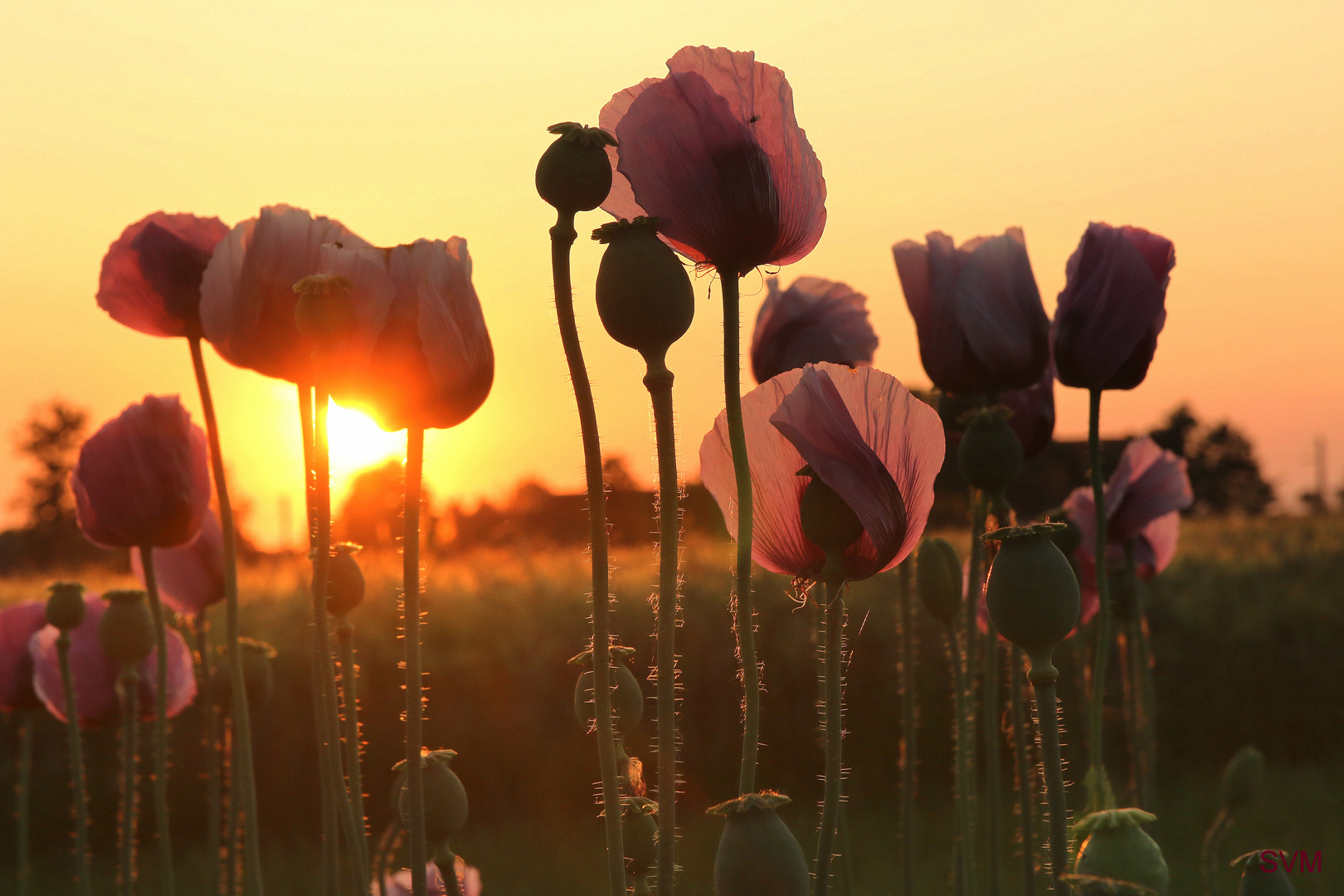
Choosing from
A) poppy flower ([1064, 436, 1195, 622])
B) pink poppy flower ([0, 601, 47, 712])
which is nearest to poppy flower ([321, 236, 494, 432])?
poppy flower ([1064, 436, 1195, 622])

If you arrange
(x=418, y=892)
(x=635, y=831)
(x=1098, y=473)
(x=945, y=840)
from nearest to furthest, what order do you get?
(x=418, y=892)
(x=635, y=831)
(x=1098, y=473)
(x=945, y=840)

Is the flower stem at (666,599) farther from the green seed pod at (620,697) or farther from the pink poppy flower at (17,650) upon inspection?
the pink poppy flower at (17,650)

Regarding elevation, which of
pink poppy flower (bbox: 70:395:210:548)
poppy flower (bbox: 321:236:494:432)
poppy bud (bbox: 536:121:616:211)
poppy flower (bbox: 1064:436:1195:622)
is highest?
poppy bud (bbox: 536:121:616:211)

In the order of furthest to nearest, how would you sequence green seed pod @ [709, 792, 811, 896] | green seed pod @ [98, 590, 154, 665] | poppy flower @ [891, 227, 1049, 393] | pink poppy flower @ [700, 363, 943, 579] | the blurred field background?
the blurred field background < green seed pod @ [98, 590, 154, 665] < poppy flower @ [891, 227, 1049, 393] < pink poppy flower @ [700, 363, 943, 579] < green seed pod @ [709, 792, 811, 896]

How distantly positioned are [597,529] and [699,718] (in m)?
3.89

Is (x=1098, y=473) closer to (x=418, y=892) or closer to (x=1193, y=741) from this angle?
(x=418, y=892)

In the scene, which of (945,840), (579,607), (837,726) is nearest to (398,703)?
(579,607)

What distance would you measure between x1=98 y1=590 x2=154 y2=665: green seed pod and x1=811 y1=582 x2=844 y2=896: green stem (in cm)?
105

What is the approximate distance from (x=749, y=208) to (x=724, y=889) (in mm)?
408

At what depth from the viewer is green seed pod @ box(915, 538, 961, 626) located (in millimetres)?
1386

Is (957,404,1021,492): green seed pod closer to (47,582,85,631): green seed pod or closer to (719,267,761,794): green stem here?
(719,267,761,794): green stem

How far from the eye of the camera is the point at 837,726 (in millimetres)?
661

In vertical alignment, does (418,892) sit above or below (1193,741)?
above

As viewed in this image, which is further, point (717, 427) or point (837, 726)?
point (717, 427)
